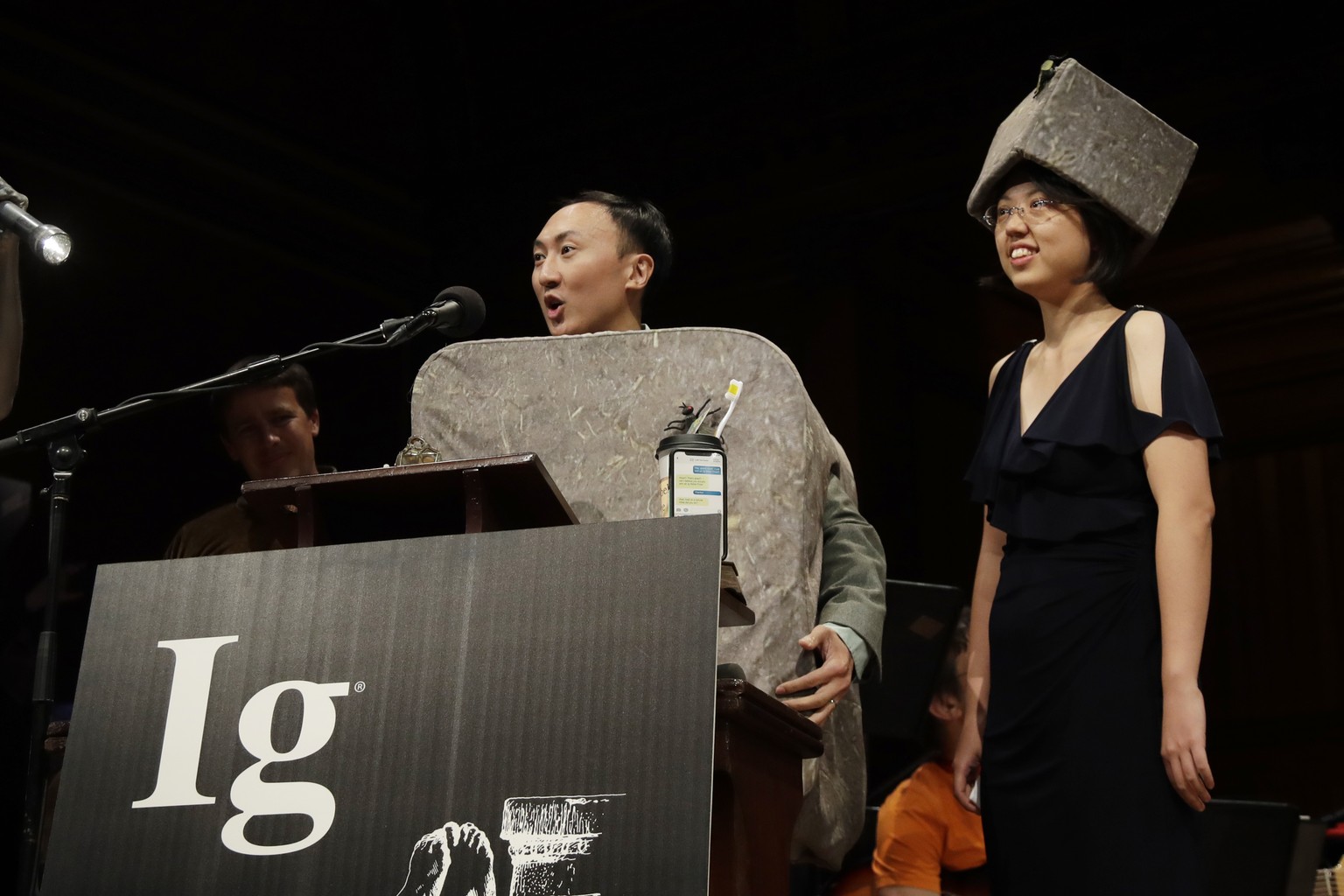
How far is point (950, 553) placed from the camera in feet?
18.4

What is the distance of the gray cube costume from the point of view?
1.97m

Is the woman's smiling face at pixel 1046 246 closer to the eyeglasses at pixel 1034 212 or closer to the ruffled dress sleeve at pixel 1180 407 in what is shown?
the eyeglasses at pixel 1034 212

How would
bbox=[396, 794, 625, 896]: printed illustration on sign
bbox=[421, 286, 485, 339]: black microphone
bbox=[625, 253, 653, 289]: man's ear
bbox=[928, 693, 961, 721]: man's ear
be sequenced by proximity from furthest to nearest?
bbox=[928, 693, 961, 721]: man's ear < bbox=[625, 253, 653, 289]: man's ear < bbox=[421, 286, 485, 339]: black microphone < bbox=[396, 794, 625, 896]: printed illustration on sign

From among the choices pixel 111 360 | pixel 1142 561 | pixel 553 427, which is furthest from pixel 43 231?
pixel 111 360

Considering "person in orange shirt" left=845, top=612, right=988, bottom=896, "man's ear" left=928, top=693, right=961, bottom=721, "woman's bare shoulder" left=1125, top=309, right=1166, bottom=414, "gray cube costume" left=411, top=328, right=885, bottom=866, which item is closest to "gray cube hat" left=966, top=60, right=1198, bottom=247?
"woman's bare shoulder" left=1125, top=309, right=1166, bottom=414

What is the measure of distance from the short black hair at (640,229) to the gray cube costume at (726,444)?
0.38 m

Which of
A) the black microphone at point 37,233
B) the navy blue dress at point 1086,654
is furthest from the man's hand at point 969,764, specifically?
the black microphone at point 37,233

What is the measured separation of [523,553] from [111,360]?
11.8ft

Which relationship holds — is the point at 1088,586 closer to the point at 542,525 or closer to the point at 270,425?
the point at 542,525

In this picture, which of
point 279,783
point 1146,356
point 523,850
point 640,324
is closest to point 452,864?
point 523,850

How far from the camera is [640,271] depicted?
2.46m

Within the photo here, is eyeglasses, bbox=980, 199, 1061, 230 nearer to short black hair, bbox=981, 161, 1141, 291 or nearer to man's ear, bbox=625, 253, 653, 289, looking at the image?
short black hair, bbox=981, 161, 1141, 291

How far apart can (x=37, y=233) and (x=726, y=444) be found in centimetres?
90

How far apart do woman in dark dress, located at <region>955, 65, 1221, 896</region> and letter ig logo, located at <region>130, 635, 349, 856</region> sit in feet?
2.60
